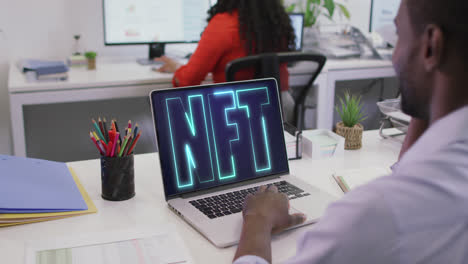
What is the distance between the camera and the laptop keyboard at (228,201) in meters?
1.04

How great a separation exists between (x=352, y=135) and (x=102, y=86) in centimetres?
150

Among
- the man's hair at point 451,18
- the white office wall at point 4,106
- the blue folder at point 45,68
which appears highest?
the man's hair at point 451,18

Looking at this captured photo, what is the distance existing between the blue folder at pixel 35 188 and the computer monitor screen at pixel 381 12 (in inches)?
122

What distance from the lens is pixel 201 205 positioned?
42.2 inches

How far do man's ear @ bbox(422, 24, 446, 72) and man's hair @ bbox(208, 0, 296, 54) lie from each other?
5.54 feet

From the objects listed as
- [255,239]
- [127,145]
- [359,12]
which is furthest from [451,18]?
[359,12]

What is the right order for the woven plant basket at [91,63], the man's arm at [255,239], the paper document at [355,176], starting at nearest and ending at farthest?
the man's arm at [255,239]
the paper document at [355,176]
the woven plant basket at [91,63]

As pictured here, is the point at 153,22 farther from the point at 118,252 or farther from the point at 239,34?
the point at 118,252

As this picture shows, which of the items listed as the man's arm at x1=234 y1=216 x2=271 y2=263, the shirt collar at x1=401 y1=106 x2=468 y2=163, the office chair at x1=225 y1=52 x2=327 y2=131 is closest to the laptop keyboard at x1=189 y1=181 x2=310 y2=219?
the man's arm at x1=234 y1=216 x2=271 y2=263

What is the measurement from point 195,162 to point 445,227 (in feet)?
2.11

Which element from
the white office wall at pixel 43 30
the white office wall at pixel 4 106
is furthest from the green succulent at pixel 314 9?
the white office wall at pixel 4 106

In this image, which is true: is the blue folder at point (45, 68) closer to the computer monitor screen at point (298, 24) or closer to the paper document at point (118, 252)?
the computer monitor screen at point (298, 24)

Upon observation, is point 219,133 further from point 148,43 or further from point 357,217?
point 148,43

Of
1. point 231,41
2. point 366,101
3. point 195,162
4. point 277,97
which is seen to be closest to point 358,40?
point 366,101
